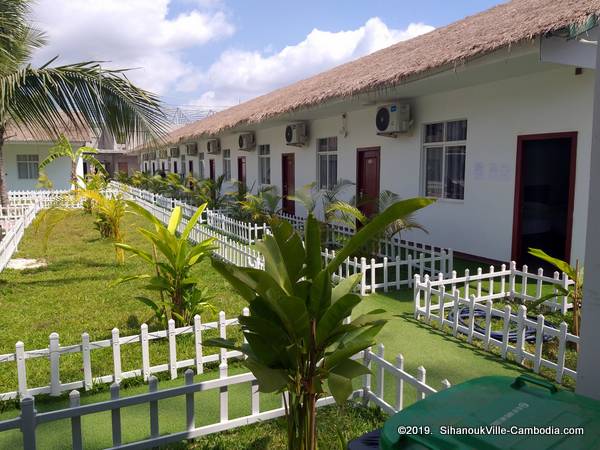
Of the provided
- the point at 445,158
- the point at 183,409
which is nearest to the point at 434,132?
the point at 445,158

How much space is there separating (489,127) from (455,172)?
3.71 ft

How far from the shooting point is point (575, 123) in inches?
259

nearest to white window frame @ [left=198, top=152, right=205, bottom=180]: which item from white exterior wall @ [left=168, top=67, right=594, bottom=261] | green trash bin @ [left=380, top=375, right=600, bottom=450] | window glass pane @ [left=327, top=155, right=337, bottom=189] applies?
window glass pane @ [left=327, top=155, right=337, bottom=189]

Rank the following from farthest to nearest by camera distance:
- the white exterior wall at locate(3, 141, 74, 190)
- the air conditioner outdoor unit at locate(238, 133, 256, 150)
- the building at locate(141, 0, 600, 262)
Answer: the white exterior wall at locate(3, 141, 74, 190)
the air conditioner outdoor unit at locate(238, 133, 256, 150)
the building at locate(141, 0, 600, 262)

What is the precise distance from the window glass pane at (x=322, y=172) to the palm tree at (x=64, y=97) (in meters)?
6.60

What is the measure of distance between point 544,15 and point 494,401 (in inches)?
230

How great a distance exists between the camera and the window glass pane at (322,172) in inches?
519

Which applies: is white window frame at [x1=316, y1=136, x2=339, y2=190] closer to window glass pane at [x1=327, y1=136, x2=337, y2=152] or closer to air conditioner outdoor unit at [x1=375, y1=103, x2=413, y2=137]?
window glass pane at [x1=327, y1=136, x2=337, y2=152]

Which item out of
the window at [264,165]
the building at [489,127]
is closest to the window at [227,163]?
the window at [264,165]

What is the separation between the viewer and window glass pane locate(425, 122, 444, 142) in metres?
9.09

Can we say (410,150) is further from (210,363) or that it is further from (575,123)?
(210,363)

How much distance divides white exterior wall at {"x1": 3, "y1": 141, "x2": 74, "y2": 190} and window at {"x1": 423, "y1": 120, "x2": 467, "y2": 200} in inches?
717

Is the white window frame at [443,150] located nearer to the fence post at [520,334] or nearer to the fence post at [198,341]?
the fence post at [520,334]

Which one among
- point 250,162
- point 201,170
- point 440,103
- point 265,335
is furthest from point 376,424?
point 201,170
